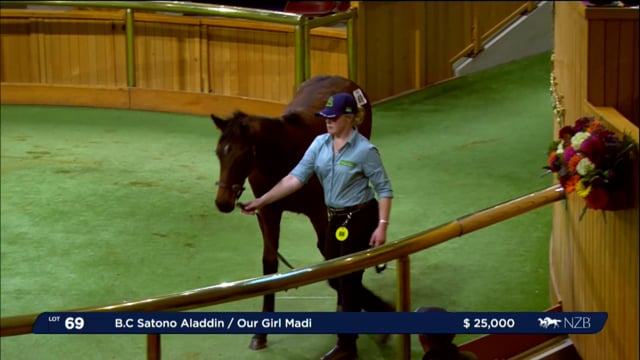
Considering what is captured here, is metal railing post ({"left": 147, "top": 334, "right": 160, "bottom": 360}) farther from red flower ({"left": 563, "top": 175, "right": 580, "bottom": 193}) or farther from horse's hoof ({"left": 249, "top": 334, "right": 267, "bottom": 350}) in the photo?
horse's hoof ({"left": 249, "top": 334, "right": 267, "bottom": 350})

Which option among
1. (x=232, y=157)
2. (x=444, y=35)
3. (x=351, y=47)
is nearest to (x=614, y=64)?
(x=232, y=157)

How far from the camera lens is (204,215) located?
9.48 metres

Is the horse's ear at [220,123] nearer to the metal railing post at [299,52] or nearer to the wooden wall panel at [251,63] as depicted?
the metal railing post at [299,52]

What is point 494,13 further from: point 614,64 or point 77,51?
point 614,64

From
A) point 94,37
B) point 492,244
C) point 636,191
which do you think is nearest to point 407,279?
point 636,191

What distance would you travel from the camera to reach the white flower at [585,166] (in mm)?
5051

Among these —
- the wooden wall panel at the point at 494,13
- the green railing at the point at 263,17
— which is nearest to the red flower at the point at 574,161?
the green railing at the point at 263,17

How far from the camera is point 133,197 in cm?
1001

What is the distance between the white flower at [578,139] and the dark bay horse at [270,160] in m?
2.02

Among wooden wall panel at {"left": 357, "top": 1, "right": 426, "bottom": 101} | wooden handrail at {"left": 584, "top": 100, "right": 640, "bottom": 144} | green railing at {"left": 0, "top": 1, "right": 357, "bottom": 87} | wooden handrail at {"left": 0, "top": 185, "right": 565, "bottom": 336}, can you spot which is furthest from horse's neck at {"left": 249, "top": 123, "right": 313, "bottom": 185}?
wooden wall panel at {"left": 357, "top": 1, "right": 426, "bottom": 101}

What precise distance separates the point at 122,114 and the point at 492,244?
Result: 649 centimetres

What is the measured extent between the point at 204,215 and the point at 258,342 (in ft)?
10.0

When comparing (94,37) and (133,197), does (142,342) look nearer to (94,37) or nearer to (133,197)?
(133,197)

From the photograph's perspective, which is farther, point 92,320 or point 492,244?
point 492,244
